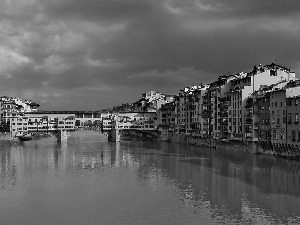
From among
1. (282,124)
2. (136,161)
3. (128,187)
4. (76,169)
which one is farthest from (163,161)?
(128,187)

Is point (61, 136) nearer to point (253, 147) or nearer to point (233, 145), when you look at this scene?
point (233, 145)

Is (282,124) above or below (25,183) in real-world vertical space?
above

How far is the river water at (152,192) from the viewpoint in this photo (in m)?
23.3

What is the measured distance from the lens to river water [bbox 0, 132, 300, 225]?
23.3 meters

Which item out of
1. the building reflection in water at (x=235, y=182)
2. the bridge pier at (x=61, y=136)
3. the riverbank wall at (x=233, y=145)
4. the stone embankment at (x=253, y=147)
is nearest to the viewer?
the building reflection in water at (x=235, y=182)

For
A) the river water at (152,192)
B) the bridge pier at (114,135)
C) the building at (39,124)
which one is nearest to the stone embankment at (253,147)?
the river water at (152,192)

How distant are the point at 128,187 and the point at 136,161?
1781cm

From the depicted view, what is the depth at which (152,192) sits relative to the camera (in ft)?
99.0

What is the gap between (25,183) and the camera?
34219 mm

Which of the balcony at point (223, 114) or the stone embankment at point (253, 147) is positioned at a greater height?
the balcony at point (223, 114)

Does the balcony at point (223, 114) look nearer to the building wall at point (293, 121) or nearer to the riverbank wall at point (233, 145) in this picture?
the riverbank wall at point (233, 145)

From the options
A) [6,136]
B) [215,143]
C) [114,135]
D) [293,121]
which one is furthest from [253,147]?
[6,136]

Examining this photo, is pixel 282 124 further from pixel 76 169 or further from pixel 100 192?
pixel 100 192

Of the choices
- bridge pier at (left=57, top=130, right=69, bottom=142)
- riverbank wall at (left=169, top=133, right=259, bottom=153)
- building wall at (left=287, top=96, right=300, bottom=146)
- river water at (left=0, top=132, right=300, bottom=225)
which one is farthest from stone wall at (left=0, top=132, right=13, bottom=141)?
building wall at (left=287, top=96, right=300, bottom=146)
